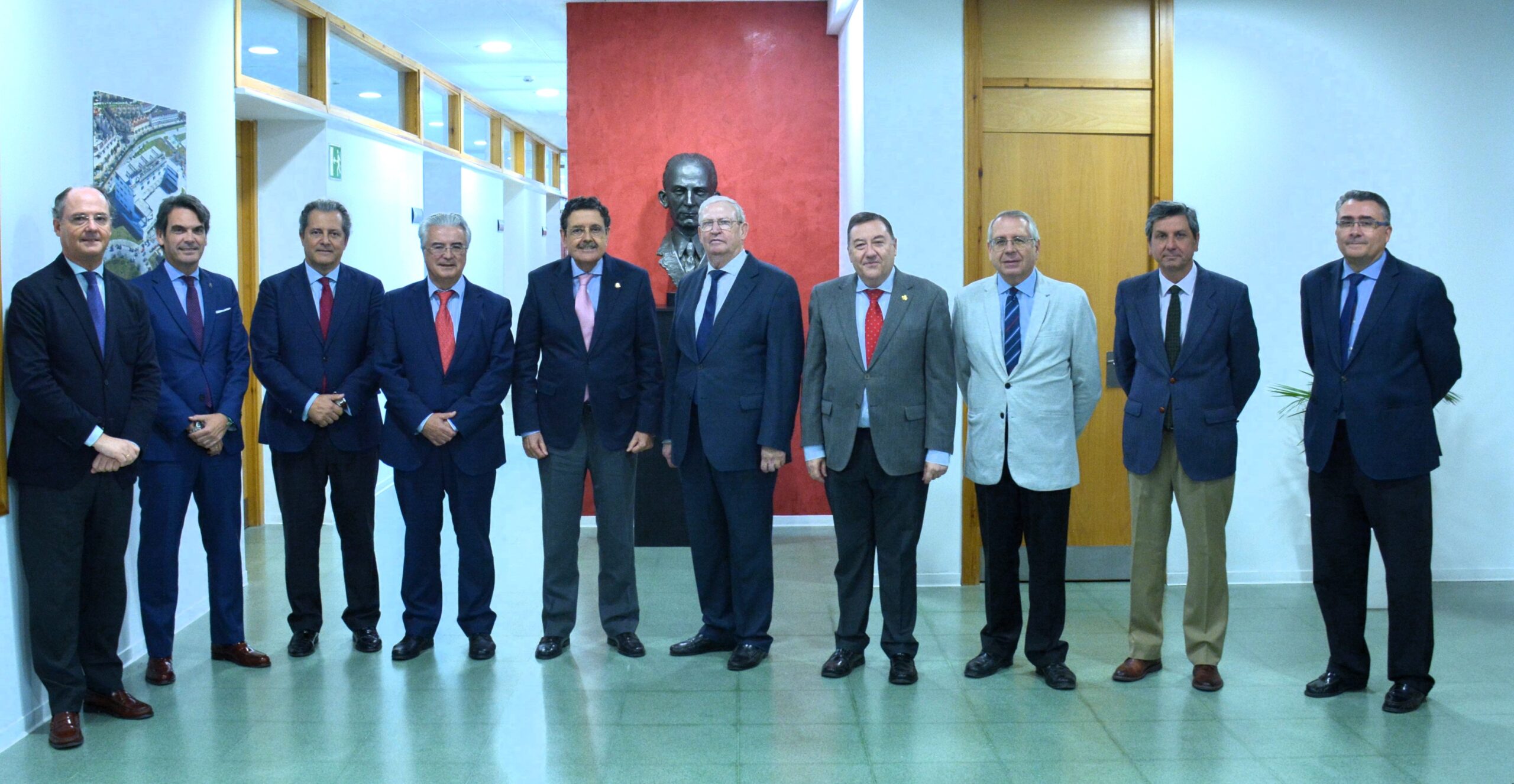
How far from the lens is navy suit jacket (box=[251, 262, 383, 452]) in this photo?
430 centimetres

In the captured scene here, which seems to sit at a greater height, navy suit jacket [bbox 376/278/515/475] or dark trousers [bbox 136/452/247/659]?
navy suit jacket [bbox 376/278/515/475]

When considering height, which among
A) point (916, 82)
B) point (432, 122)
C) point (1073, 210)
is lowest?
point (1073, 210)

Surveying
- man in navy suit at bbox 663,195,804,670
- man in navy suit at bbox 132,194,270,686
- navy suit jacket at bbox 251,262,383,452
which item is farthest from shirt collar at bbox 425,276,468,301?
man in navy suit at bbox 663,195,804,670

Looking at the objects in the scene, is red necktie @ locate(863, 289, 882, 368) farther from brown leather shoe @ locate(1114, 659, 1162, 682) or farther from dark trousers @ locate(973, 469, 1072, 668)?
brown leather shoe @ locate(1114, 659, 1162, 682)

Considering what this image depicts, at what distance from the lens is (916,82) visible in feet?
18.0

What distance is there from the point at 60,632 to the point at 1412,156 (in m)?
5.66

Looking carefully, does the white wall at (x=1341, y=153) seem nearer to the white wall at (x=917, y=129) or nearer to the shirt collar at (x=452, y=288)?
the white wall at (x=917, y=129)

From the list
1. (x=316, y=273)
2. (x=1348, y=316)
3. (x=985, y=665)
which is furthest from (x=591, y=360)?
(x=1348, y=316)

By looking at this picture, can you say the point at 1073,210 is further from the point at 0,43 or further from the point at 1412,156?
the point at 0,43

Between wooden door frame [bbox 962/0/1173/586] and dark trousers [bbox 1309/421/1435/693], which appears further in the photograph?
wooden door frame [bbox 962/0/1173/586]

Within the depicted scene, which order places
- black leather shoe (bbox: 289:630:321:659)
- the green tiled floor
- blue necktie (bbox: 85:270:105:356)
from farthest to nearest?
1. black leather shoe (bbox: 289:630:321:659)
2. blue necktie (bbox: 85:270:105:356)
3. the green tiled floor

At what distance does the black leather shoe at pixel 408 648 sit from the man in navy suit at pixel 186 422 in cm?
45

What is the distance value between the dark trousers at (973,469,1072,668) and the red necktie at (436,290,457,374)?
189cm

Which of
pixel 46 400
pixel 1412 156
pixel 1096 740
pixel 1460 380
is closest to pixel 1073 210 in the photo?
pixel 1412 156
